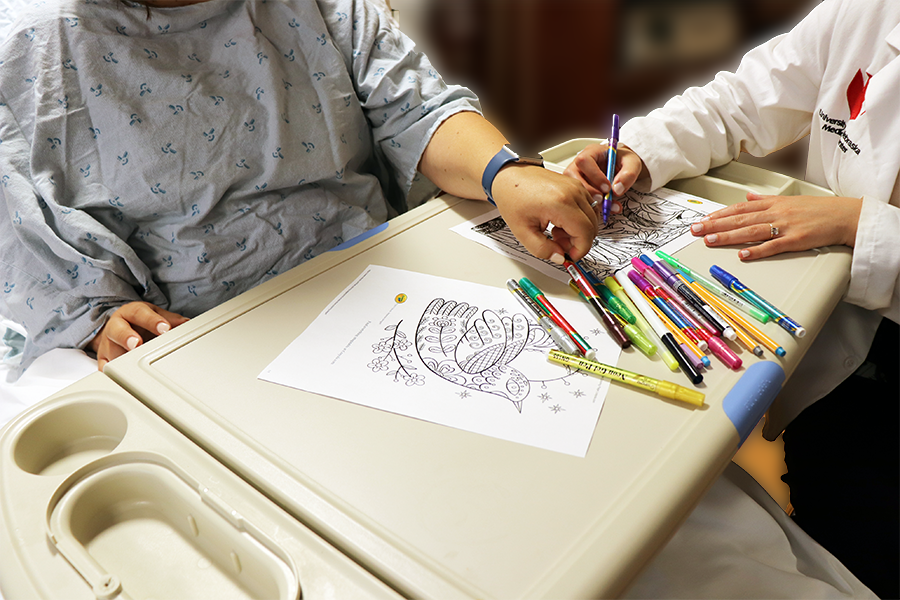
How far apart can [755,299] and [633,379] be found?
0.63 ft

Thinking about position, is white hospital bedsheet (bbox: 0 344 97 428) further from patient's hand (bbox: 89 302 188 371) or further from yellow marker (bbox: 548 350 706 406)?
yellow marker (bbox: 548 350 706 406)

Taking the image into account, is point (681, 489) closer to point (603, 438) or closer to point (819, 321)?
point (603, 438)

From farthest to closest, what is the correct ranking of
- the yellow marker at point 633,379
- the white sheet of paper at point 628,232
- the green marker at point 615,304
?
the white sheet of paper at point 628,232, the green marker at point 615,304, the yellow marker at point 633,379

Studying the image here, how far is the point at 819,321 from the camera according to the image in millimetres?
585

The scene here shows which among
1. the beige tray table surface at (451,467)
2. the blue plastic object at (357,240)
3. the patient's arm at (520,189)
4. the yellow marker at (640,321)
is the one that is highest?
the patient's arm at (520,189)

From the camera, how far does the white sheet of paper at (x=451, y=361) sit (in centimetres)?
47

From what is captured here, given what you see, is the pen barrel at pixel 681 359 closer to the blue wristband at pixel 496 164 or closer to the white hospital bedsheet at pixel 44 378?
the blue wristband at pixel 496 164

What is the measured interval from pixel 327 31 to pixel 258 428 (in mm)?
639

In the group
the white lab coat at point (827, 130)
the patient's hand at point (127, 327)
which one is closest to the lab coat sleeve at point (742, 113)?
the white lab coat at point (827, 130)

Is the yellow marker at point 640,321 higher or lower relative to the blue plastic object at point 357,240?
higher

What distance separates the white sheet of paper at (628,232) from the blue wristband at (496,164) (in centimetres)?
4

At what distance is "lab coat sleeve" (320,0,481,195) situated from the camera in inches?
34.5

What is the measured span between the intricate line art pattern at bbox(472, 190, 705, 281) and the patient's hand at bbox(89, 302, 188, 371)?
0.41 m

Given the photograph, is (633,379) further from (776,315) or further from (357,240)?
(357,240)
